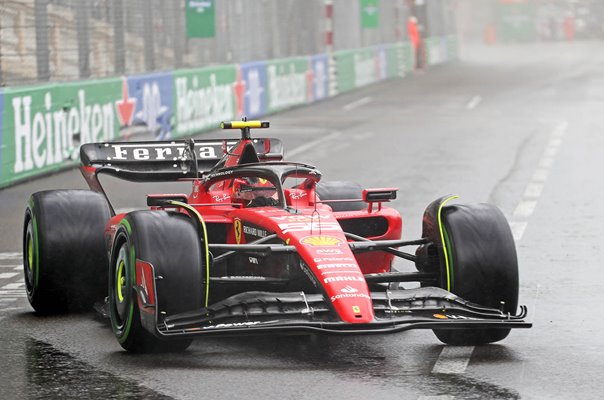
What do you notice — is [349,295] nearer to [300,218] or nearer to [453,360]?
[453,360]

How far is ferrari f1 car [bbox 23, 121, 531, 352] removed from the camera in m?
7.47

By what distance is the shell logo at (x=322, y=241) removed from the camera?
308 inches

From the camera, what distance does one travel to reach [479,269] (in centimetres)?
801

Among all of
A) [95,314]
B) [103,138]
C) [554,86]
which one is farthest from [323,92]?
[95,314]

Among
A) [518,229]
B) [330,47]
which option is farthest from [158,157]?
[330,47]

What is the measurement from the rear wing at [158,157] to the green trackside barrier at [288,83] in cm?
1898

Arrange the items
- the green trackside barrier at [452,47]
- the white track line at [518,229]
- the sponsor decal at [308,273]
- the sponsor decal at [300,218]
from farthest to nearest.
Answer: the green trackside barrier at [452,47], the white track line at [518,229], the sponsor decal at [300,218], the sponsor decal at [308,273]

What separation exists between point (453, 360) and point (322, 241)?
3.07ft

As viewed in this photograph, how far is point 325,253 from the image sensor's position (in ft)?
25.4

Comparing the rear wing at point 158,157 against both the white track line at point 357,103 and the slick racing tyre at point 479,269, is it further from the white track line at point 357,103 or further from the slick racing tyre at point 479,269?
the white track line at point 357,103

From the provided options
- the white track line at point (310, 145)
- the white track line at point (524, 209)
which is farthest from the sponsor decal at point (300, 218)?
the white track line at point (310, 145)

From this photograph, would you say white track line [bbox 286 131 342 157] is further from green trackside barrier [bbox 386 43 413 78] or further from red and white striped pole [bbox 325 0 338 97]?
green trackside barrier [bbox 386 43 413 78]

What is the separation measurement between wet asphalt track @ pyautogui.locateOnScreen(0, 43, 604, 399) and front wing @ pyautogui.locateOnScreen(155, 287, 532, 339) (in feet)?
0.69

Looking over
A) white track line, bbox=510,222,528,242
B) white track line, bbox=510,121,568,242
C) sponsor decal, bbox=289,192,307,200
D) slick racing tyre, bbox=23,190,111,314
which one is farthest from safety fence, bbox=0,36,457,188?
sponsor decal, bbox=289,192,307,200
